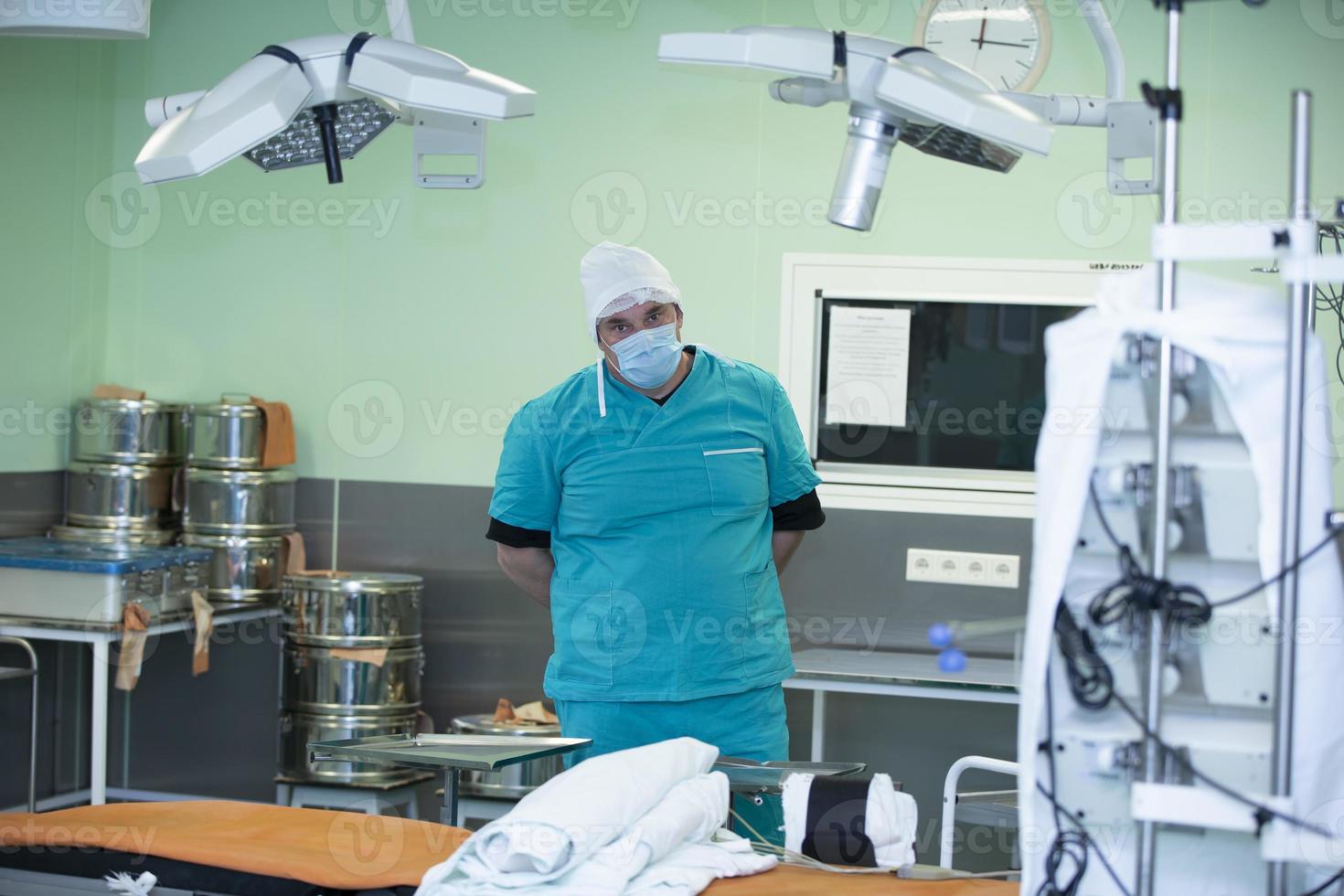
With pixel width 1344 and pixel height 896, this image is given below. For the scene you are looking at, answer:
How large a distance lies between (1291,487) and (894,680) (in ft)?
6.89

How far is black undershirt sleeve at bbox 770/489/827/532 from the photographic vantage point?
2830 millimetres

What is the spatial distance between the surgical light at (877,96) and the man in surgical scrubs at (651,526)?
0.73 m

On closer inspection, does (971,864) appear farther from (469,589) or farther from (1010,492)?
(469,589)

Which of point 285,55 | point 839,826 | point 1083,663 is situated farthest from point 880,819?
point 285,55

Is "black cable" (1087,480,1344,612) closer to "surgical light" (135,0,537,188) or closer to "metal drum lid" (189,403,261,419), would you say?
"surgical light" (135,0,537,188)

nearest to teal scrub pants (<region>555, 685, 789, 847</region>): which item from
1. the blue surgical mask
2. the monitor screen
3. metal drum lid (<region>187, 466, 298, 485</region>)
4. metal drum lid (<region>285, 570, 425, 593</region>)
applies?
the blue surgical mask

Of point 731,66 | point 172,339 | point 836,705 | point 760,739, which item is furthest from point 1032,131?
point 172,339

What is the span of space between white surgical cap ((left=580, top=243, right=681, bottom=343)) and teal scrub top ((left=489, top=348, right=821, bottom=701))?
0.15 m

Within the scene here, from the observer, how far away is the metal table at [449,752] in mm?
2100

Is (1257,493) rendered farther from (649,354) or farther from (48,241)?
(48,241)

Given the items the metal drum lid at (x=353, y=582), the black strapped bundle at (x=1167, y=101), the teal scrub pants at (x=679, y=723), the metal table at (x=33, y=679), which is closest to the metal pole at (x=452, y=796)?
the teal scrub pants at (x=679, y=723)

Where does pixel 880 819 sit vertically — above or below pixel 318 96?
below

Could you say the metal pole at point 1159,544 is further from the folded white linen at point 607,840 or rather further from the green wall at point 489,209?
the green wall at point 489,209

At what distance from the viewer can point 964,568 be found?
12.9 ft
